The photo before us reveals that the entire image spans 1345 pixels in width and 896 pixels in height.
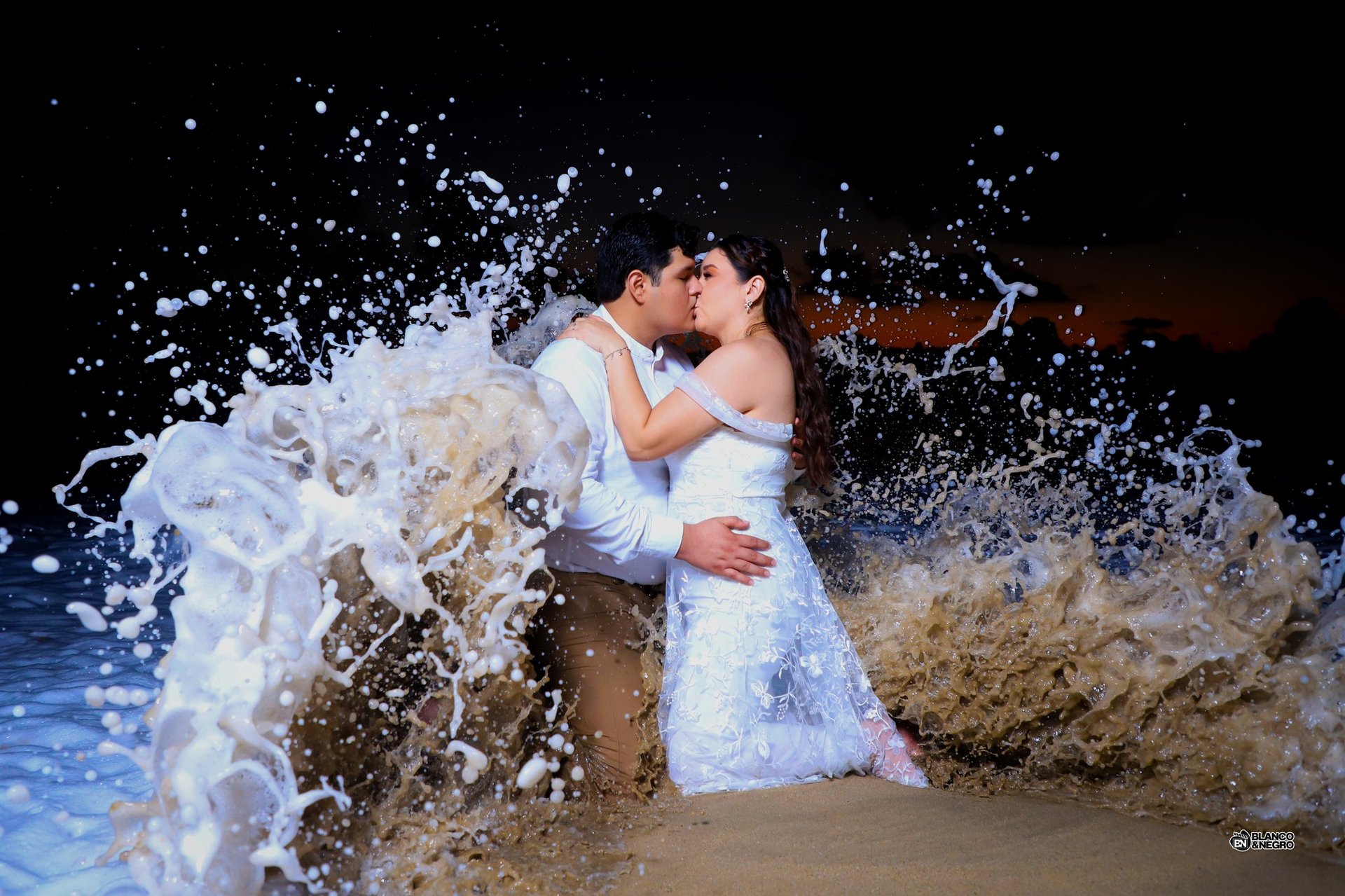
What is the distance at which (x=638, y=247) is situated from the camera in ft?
10.2

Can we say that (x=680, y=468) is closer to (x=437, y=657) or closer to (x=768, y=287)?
(x=768, y=287)

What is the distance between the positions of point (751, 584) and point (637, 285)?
1.04 metres

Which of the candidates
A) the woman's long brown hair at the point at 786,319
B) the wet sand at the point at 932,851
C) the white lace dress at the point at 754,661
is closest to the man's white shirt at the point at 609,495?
the white lace dress at the point at 754,661

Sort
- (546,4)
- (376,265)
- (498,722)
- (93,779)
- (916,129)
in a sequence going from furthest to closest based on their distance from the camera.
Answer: (376,265), (916,129), (546,4), (93,779), (498,722)

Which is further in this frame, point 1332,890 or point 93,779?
point 93,779

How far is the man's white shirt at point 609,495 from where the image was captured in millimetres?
2836

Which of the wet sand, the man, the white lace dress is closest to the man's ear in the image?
the man

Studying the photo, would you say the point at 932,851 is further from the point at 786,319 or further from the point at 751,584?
the point at 786,319

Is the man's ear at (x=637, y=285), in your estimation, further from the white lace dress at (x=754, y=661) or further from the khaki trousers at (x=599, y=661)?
the khaki trousers at (x=599, y=661)

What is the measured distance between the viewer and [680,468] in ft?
10.0

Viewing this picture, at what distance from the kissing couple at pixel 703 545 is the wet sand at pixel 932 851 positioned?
18cm

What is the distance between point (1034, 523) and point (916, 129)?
4.08 meters

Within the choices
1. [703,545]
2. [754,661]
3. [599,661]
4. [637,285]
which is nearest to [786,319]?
[637,285]

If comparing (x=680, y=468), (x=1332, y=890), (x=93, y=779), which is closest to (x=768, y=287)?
(x=680, y=468)
